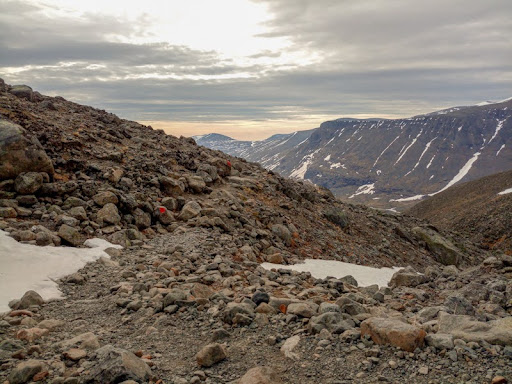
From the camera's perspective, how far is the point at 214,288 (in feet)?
37.2

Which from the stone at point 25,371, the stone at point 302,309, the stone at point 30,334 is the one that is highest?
the stone at point 302,309

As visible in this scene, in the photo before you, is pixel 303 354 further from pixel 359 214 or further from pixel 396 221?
pixel 396 221

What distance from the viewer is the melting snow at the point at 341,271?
18.6 meters

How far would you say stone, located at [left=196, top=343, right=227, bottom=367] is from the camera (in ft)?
22.3

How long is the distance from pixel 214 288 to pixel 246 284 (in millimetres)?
1121

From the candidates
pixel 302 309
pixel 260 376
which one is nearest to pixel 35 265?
pixel 302 309

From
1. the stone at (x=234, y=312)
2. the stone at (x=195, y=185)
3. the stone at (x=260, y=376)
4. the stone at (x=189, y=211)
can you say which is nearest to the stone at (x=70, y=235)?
the stone at (x=189, y=211)

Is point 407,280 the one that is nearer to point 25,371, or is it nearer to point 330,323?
point 330,323

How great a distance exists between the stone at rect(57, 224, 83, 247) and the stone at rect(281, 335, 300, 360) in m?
10.6

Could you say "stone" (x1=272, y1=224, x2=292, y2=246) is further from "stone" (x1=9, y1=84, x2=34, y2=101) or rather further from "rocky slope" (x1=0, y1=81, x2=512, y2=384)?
"stone" (x1=9, y1=84, x2=34, y2=101)

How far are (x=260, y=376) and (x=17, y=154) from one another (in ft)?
52.9

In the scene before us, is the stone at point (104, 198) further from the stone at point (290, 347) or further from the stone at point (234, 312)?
the stone at point (290, 347)

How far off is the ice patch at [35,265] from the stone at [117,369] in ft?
15.5

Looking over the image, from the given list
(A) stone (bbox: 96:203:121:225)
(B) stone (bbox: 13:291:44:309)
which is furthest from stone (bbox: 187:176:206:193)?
(B) stone (bbox: 13:291:44:309)
